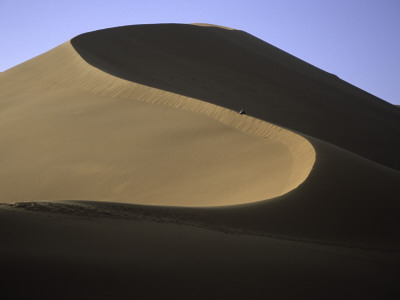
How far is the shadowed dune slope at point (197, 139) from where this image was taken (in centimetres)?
938

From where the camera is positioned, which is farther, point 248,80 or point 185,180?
point 248,80

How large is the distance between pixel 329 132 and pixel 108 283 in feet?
61.6

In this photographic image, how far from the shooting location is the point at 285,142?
1362 centimetres

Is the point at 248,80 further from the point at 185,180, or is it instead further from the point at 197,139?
the point at 185,180

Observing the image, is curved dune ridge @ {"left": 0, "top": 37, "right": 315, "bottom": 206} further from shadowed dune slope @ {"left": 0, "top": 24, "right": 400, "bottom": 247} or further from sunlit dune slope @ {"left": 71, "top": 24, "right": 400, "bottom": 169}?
sunlit dune slope @ {"left": 71, "top": 24, "right": 400, "bottom": 169}

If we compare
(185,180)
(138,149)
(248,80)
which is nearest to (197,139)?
(138,149)

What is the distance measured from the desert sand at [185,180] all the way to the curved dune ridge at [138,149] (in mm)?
55

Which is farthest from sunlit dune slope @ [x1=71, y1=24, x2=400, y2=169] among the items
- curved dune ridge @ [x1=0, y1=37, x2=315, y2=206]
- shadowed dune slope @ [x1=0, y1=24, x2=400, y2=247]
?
curved dune ridge @ [x1=0, y1=37, x2=315, y2=206]

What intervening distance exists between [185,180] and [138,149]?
9.10ft

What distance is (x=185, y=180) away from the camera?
1302 cm

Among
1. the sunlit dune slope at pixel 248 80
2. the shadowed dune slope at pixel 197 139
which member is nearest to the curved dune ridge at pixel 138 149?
the shadowed dune slope at pixel 197 139

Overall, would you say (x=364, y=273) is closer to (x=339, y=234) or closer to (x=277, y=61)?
(x=339, y=234)

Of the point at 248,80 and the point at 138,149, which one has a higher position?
the point at 248,80

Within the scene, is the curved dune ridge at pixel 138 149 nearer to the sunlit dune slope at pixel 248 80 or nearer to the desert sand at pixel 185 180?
the desert sand at pixel 185 180
